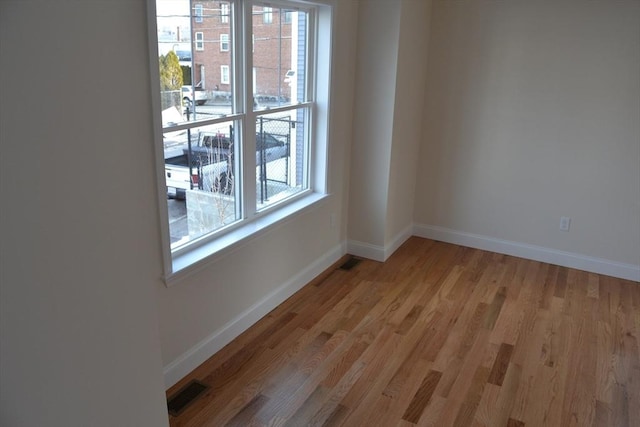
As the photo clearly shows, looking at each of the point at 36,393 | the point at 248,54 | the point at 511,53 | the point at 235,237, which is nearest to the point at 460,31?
the point at 511,53

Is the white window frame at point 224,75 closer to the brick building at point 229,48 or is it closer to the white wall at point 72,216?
the brick building at point 229,48

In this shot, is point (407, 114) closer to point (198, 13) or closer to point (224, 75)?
point (224, 75)

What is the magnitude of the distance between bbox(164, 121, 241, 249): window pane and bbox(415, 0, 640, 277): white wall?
2.18m

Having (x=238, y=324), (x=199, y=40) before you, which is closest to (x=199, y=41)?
(x=199, y=40)

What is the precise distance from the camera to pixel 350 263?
13.6 ft

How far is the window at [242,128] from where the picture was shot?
2549 millimetres

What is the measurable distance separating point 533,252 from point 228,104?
287cm

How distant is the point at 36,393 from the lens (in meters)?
1.38

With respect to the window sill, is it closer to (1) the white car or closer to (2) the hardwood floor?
(2) the hardwood floor

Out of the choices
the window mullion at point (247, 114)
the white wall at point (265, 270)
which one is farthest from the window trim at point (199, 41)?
the white wall at point (265, 270)

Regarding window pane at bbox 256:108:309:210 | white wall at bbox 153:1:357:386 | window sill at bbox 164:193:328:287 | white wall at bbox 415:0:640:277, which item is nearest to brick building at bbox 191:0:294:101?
window pane at bbox 256:108:309:210

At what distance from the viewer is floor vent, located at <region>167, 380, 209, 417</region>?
248cm

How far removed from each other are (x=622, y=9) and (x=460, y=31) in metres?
1.12

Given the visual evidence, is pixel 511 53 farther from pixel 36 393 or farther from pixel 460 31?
pixel 36 393
